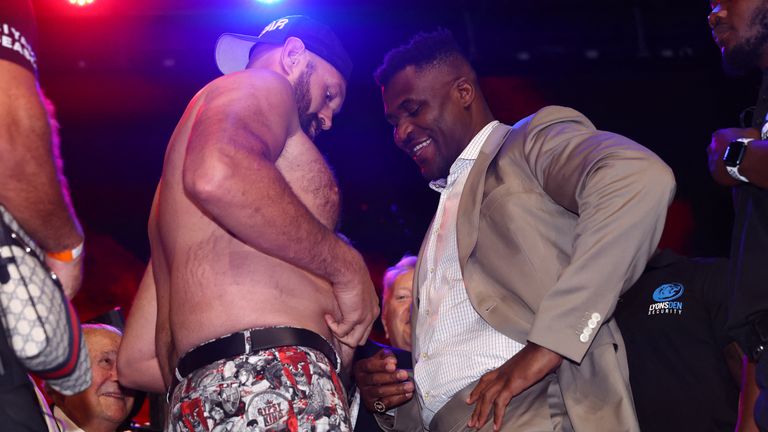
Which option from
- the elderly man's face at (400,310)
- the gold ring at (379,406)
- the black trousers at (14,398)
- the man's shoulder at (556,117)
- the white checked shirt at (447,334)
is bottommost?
the elderly man's face at (400,310)

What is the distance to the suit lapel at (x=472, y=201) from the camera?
92.7 inches

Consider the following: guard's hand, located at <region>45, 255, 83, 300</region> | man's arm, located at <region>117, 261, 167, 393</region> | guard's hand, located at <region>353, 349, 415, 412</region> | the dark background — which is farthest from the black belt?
the dark background

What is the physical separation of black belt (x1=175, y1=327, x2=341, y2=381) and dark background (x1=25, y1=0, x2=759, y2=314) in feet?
11.7

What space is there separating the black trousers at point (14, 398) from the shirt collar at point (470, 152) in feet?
5.56

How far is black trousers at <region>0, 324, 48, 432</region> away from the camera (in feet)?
4.86

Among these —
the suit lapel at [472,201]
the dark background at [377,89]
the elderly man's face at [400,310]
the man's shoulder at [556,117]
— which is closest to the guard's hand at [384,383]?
the suit lapel at [472,201]

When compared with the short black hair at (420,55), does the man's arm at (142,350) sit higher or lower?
lower

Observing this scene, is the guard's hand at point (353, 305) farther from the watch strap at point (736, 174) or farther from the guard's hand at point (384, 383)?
the watch strap at point (736, 174)

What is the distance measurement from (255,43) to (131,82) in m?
2.98

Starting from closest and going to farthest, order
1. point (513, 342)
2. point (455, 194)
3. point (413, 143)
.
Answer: point (513, 342) < point (455, 194) < point (413, 143)

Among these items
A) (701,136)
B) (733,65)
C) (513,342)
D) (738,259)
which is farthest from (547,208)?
(701,136)

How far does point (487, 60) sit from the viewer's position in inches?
209

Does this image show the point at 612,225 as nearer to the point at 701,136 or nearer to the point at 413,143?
the point at 413,143

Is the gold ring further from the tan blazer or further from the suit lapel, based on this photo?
the suit lapel
